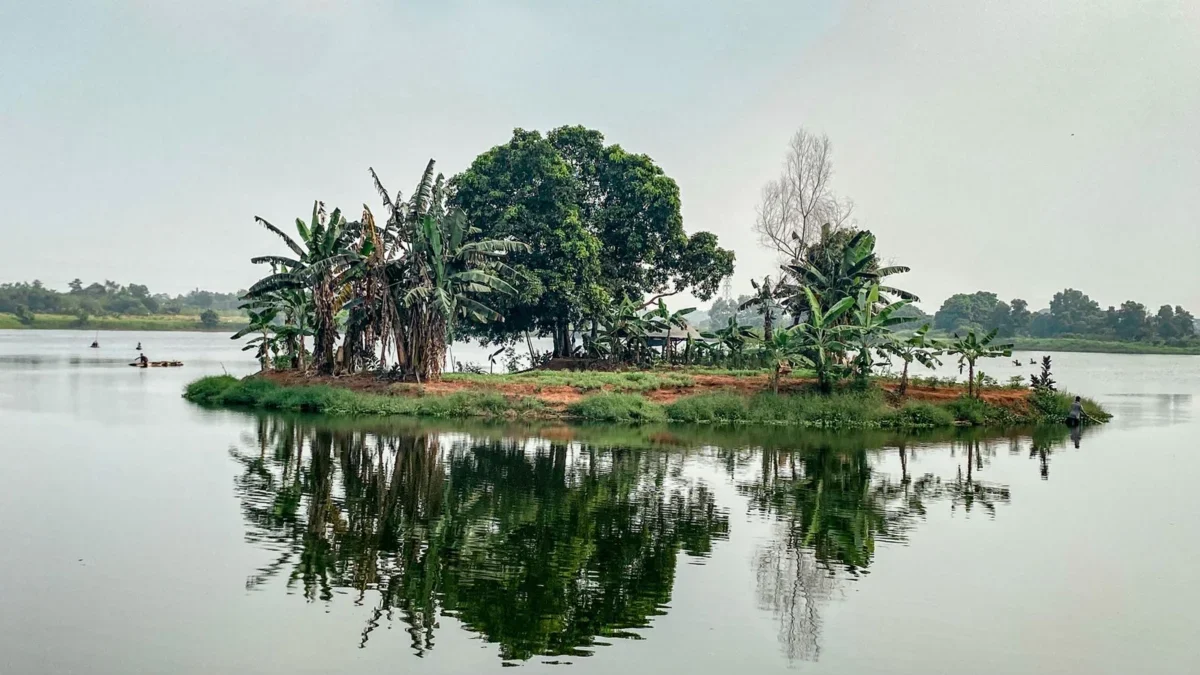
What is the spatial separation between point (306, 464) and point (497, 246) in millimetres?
14905

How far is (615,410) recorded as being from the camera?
2980cm

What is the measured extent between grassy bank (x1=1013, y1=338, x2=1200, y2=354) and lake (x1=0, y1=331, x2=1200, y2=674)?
10573cm

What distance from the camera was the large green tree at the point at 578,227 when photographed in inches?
1619

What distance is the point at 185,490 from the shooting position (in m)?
17.2

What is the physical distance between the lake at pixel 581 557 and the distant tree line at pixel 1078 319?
102043 millimetres

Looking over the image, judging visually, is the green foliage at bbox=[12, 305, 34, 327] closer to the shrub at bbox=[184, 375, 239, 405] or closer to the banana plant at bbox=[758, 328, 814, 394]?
the shrub at bbox=[184, 375, 239, 405]

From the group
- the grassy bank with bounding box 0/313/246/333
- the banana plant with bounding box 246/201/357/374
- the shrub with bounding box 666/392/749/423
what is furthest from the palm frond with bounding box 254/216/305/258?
the grassy bank with bounding box 0/313/246/333

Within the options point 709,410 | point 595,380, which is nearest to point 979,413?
point 709,410

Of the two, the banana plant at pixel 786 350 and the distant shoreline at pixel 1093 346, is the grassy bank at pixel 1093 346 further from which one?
the banana plant at pixel 786 350

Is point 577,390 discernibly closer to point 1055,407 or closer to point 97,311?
point 1055,407

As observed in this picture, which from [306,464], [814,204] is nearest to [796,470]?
[306,464]

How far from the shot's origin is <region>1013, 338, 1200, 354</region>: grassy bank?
383 ft

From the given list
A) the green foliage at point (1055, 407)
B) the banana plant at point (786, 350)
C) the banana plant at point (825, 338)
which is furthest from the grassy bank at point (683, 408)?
the green foliage at point (1055, 407)

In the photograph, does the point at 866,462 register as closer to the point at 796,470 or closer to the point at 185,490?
the point at 796,470
